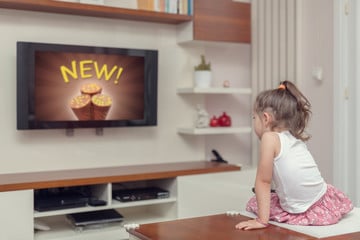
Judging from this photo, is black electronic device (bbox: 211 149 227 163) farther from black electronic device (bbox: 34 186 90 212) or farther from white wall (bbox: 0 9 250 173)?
black electronic device (bbox: 34 186 90 212)

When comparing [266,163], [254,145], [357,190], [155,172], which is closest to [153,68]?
[155,172]

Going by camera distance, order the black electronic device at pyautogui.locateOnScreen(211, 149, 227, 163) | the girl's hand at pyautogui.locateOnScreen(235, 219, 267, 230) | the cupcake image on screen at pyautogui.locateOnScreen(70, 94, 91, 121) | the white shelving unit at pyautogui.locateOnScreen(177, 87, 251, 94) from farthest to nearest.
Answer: the black electronic device at pyautogui.locateOnScreen(211, 149, 227, 163) → the white shelving unit at pyautogui.locateOnScreen(177, 87, 251, 94) → the cupcake image on screen at pyautogui.locateOnScreen(70, 94, 91, 121) → the girl's hand at pyautogui.locateOnScreen(235, 219, 267, 230)

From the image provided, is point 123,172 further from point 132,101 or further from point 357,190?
point 357,190

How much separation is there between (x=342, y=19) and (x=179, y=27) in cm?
119

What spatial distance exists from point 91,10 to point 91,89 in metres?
0.53

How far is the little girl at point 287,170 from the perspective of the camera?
1.86 m

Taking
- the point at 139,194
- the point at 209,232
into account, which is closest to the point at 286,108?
the point at 209,232

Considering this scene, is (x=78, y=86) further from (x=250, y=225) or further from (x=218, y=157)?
(x=250, y=225)

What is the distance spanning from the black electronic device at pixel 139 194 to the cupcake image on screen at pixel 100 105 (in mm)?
539

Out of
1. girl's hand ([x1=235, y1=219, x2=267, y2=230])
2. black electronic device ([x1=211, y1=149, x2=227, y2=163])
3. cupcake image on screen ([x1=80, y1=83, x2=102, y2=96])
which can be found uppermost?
cupcake image on screen ([x1=80, y1=83, x2=102, y2=96])

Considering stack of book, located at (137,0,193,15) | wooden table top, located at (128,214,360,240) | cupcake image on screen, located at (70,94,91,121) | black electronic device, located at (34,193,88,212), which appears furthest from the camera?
stack of book, located at (137,0,193,15)

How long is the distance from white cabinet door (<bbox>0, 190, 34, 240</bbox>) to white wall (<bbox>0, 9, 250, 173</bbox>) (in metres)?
0.43

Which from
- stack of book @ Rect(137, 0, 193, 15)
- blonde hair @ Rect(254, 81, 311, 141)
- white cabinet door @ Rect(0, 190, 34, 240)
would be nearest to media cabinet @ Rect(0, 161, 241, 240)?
white cabinet door @ Rect(0, 190, 34, 240)

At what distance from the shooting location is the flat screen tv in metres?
3.19
